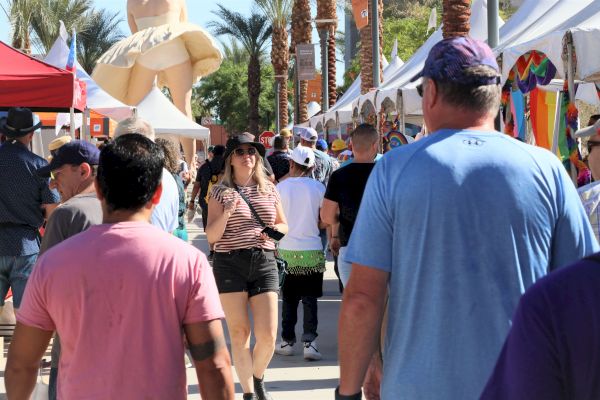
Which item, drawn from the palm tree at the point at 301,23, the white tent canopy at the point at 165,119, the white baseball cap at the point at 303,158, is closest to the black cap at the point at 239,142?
→ the white baseball cap at the point at 303,158

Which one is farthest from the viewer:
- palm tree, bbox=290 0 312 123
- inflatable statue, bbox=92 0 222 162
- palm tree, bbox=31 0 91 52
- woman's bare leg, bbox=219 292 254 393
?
palm tree, bbox=31 0 91 52

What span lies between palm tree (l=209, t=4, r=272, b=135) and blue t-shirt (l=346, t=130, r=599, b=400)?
198ft

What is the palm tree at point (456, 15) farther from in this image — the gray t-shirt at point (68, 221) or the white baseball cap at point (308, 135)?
the gray t-shirt at point (68, 221)

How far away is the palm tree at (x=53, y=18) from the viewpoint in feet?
166

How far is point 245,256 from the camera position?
7.31 meters

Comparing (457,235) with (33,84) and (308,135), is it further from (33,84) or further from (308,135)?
(308,135)

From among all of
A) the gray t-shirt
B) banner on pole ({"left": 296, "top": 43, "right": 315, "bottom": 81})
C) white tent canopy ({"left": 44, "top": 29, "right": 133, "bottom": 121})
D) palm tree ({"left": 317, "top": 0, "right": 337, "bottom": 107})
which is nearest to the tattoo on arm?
the gray t-shirt

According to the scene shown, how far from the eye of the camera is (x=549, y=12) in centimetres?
1225

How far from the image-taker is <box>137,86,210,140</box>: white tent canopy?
88.3ft

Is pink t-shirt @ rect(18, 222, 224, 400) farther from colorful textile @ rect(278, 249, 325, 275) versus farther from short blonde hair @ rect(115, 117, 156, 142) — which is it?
colorful textile @ rect(278, 249, 325, 275)

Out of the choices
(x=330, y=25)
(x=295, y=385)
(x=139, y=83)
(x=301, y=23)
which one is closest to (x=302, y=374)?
(x=295, y=385)

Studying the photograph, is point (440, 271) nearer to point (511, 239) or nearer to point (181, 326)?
point (511, 239)

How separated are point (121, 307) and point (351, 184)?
469cm

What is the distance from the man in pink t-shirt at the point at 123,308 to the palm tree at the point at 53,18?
4693 centimetres
